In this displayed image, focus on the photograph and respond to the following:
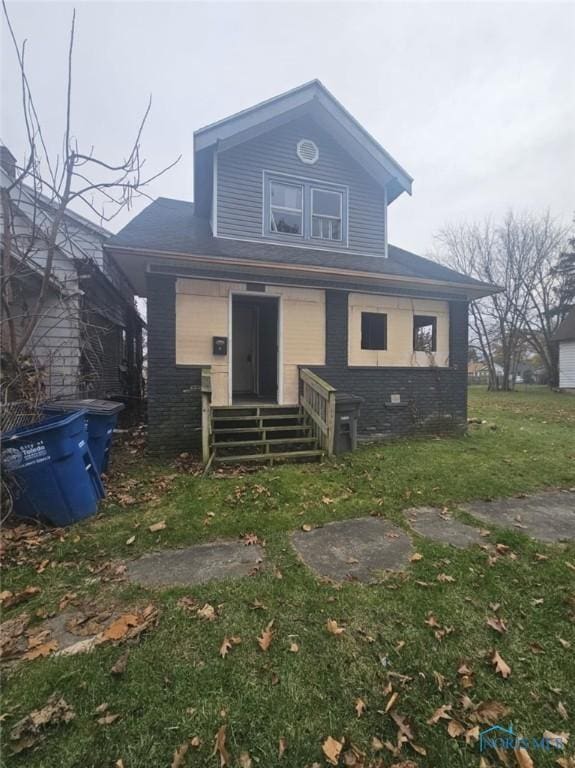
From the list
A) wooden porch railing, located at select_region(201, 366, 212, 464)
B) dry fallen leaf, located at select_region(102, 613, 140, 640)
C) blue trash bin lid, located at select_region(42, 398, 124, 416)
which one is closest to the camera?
dry fallen leaf, located at select_region(102, 613, 140, 640)

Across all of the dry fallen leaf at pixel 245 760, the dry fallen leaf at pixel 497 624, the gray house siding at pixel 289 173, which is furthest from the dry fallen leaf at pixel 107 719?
the gray house siding at pixel 289 173

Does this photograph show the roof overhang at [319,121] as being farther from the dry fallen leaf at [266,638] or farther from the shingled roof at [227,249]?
the dry fallen leaf at [266,638]

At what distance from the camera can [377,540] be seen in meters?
3.53

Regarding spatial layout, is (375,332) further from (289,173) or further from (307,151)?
(307,151)

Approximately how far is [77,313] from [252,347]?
14.3 ft

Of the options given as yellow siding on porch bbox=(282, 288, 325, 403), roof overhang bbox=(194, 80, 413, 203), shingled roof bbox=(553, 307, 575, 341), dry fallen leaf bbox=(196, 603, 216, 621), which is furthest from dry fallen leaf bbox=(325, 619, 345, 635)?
shingled roof bbox=(553, 307, 575, 341)

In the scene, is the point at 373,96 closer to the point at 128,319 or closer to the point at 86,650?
the point at 128,319

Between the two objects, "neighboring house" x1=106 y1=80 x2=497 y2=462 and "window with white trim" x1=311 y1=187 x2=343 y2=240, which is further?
"window with white trim" x1=311 y1=187 x2=343 y2=240

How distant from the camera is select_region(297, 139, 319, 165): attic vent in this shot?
28.7 feet

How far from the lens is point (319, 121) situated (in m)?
8.85

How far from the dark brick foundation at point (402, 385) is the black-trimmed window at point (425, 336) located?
0.44m

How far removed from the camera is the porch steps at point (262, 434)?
6164 millimetres

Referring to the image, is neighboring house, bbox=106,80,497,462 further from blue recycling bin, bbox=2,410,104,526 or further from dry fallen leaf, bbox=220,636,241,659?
dry fallen leaf, bbox=220,636,241,659

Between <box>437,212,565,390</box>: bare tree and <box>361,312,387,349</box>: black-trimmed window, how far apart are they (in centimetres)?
2109
